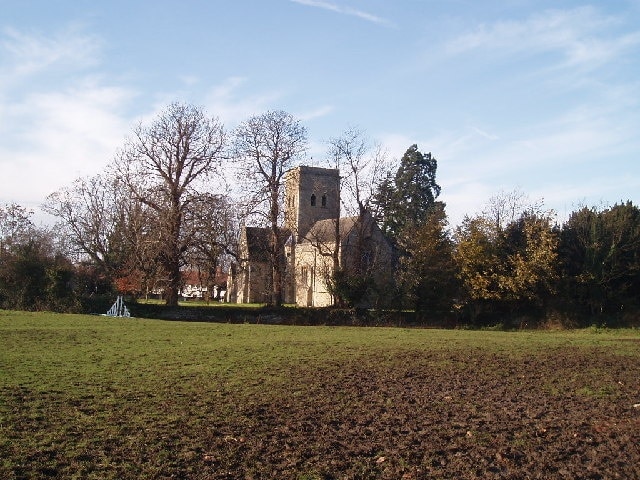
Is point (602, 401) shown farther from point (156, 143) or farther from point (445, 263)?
point (156, 143)

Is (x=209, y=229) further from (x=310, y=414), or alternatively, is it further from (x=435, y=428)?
(x=435, y=428)

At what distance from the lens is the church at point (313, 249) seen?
4703 centimetres

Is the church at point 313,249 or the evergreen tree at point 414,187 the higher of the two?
the evergreen tree at point 414,187

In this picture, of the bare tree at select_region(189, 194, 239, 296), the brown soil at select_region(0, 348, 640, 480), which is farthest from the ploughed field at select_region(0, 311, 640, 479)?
the bare tree at select_region(189, 194, 239, 296)

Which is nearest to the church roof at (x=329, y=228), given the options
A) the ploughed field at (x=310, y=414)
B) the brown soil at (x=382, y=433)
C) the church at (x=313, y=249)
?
the church at (x=313, y=249)

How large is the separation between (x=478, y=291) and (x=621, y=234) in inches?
360

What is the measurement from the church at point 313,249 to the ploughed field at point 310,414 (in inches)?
1036

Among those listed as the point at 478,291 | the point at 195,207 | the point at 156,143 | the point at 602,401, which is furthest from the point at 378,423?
the point at 156,143

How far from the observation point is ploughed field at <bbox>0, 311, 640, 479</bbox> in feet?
25.1

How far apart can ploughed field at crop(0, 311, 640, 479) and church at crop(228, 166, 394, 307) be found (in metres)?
26.3

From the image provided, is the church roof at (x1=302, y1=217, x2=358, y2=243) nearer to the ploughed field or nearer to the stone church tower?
the stone church tower

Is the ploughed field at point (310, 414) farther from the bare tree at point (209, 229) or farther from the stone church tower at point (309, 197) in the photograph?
the stone church tower at point (309, 197)

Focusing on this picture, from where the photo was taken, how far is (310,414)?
34.3ft

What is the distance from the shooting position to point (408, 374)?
15.2 meters
